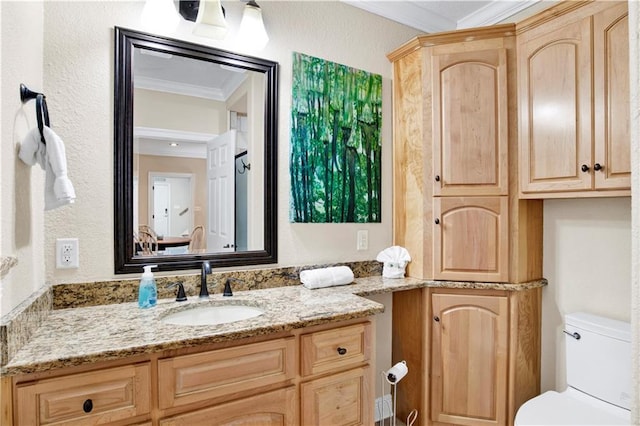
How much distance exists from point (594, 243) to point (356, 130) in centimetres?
140

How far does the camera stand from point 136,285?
1472mm

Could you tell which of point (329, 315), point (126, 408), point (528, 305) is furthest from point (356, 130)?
point (126, 408)

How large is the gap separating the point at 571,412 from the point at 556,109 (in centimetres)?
142

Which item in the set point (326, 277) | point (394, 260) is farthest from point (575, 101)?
point (326, 277)

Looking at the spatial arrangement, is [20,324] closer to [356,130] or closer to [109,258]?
[109,258]

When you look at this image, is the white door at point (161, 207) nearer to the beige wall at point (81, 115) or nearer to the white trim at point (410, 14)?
the beige wall at point (81, 115)

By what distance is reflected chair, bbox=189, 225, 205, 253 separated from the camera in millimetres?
1626

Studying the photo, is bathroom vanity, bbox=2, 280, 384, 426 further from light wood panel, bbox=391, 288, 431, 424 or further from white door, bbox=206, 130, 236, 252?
light wood panel, bbox=391, 288, 431, 424

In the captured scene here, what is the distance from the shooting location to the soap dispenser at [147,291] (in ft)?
4.53

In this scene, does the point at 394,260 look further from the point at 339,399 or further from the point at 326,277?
the point at 339,399

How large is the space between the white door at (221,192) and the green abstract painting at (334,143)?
0.33 meters

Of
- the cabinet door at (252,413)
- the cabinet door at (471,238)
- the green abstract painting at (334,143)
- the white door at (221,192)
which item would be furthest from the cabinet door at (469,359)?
the white door at (221,192)

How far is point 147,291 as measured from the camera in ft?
4.54

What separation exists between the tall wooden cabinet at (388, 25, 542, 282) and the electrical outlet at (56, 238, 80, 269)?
5.56ft
